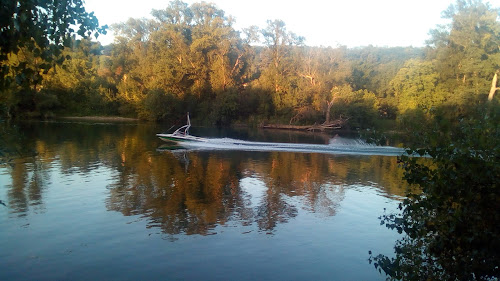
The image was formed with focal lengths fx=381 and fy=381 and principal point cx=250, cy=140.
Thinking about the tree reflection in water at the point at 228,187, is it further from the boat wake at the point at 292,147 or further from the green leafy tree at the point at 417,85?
the green leafy tree at the point at 417,85

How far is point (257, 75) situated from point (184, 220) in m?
63.3

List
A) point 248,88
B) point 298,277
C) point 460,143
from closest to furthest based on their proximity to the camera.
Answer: point 460,143, point 298,277, point 248,88

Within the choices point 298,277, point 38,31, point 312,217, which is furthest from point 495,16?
point 38,31

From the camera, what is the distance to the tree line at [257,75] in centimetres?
4991

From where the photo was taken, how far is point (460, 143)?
5.09 metres

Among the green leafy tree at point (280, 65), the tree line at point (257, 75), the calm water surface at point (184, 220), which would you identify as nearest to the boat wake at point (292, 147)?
the calm water surface at point (184, 220)

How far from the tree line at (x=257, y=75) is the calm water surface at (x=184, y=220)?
36550 mm

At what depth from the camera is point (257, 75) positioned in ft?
240

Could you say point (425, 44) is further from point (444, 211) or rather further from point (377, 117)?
point (444, 211)

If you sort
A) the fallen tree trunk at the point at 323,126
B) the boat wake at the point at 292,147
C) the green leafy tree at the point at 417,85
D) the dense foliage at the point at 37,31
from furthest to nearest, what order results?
the fallen tree trunk at the point at 323,126, the green leafy tree at the point at 417,85, the boat wake at the point at 292,147, the dense foliage at the point at 37,31

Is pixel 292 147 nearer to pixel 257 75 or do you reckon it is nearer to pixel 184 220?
pixel 184 220

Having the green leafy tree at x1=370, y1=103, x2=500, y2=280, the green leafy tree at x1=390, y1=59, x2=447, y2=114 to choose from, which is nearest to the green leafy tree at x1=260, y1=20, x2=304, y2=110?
the green leafy tree at x1=390, y1=59, x2=447, y2=114

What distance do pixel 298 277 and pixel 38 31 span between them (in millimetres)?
6859

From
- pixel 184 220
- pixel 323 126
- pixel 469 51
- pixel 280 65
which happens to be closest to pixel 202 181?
pixel 184 220
